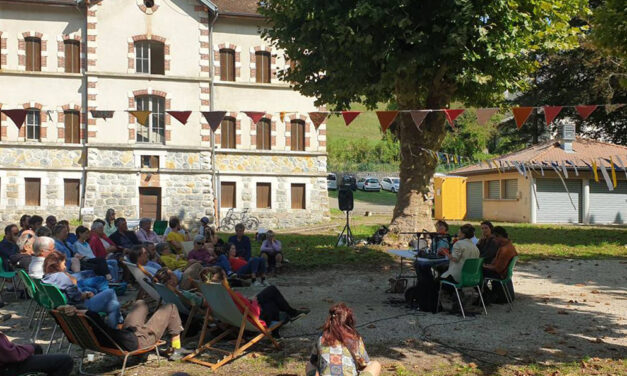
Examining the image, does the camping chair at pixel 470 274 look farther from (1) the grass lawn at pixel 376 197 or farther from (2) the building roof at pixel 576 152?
(1) the grass lawn at pixel 376 197

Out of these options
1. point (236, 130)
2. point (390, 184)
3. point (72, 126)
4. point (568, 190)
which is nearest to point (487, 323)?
point (236, 130)

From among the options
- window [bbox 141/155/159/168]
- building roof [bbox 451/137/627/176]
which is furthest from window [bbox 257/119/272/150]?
building roof [bbox 451/137/627/176]

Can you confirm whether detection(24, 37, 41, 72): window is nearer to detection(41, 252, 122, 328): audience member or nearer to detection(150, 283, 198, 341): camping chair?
detection(41, 252, 122, 328): audience member

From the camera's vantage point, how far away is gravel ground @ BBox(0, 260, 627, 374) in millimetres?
6371

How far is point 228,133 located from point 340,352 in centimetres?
2159

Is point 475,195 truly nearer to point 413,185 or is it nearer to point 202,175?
point 202,175

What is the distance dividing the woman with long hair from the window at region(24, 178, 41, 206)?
73.4 ft

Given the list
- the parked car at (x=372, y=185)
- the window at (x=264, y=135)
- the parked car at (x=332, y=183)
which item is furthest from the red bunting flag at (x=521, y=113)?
the parked car at (x=332, y=183)

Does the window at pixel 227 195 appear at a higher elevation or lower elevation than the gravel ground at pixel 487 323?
higher

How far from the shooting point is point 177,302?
22.2 ft

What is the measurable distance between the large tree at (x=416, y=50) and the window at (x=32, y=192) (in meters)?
14.2

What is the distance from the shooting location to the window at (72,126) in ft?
78.3

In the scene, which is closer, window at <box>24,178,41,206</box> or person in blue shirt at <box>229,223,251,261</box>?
person in blue shirt at <box>229,223,251,261</box>

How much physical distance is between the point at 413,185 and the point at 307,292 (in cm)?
569
